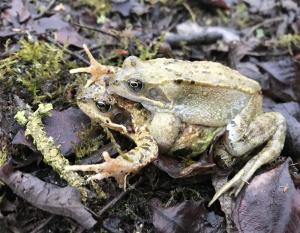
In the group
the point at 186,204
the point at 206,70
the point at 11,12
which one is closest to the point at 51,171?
the point at 186,204

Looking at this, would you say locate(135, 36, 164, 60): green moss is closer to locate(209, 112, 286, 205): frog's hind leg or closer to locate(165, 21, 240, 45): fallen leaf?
locate(165, 21, 240, 45): fallen leaf

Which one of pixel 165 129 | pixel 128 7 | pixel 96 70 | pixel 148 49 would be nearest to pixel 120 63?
pixel 148 49

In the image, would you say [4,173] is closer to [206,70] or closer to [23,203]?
[23,203]

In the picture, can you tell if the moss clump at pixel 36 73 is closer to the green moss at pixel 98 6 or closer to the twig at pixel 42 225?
the twig at pixel 42 225

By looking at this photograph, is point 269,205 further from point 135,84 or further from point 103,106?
point 103,106

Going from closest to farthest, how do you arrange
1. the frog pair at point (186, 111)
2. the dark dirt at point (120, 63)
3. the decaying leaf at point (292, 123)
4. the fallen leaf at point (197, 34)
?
the dark dirt at point (120, 63)
the frog pair at point (186, 111)
the decaying leaf at point (292, 123)
the fallen leaf at point (197, 34)

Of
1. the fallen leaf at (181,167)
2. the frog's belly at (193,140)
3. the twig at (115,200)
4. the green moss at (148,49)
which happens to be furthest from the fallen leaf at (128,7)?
the twig at (115,200)

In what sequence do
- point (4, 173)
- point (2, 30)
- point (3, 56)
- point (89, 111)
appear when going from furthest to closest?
point (2, 30) < point (3, 56) < point (89, 111) < point (4, 173)
